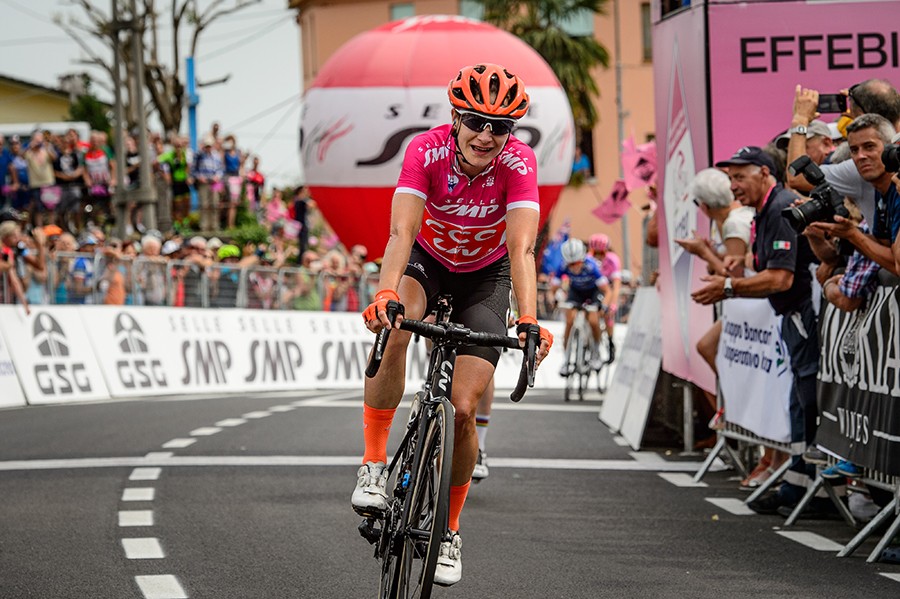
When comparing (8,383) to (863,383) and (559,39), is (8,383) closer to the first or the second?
(863,383)

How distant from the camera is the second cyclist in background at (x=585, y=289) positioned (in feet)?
76.0

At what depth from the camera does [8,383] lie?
1973 centimetres

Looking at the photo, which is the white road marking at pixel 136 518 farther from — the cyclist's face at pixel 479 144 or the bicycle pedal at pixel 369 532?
the cyclist's face at pixel 479 144

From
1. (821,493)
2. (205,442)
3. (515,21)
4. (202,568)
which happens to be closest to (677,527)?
(821,493)

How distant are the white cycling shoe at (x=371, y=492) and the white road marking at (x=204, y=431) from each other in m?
8.78

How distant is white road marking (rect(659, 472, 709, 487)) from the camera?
465 inches

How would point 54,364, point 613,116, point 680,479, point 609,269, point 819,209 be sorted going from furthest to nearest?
point 613,116 → point 609,269 → point 54,364 → point 680,479 → point 819,209

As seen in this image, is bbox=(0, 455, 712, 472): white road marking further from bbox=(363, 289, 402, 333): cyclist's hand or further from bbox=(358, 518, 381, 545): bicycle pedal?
bbox=(363, 289, 402, 333): cyclist's hand

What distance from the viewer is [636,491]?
1142cm

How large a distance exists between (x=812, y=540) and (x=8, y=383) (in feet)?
42.6

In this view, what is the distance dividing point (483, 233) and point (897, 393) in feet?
7.75

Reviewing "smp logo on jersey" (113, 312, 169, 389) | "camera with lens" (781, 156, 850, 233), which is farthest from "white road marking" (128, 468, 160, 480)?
"smp logo on jersey" (113, 312, 169, 389)

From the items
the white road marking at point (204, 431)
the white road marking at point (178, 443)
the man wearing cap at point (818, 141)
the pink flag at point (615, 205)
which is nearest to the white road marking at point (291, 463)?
the white road marking at point (178, 443)

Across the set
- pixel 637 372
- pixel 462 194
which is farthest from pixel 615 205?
pixel 462 194
